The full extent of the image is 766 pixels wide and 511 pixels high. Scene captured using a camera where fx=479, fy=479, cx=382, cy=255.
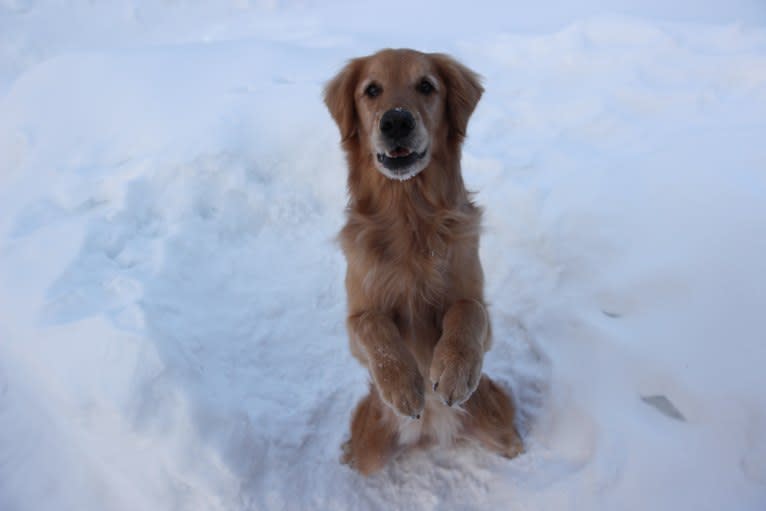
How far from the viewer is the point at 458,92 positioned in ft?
8.23

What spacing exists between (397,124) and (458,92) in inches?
24.5

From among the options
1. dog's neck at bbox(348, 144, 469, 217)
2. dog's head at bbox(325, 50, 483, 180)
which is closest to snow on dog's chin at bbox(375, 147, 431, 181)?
dog's head at bbox(325, 50, 483, 180)

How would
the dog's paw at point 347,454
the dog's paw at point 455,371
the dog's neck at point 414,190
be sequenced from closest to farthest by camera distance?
the dog's paw at point 455,371 < the dog's neck at point 414,190 < the dog's paw at point 347,454

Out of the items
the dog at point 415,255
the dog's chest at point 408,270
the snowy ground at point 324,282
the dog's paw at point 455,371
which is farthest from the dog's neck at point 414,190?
the snowy ground at point 324,282

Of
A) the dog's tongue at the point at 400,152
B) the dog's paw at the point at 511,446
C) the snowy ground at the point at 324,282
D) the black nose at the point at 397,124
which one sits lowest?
the dog's paw at the point at 511,446

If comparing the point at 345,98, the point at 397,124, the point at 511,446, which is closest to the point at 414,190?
the point at 397,124

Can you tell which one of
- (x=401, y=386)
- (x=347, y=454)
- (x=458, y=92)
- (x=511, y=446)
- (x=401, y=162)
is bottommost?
(x=347, y=454)

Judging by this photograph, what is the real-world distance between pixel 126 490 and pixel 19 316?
50.2 inches

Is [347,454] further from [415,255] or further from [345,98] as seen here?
[345,98]

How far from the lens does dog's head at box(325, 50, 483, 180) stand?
6.96ft

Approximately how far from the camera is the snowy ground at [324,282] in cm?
224

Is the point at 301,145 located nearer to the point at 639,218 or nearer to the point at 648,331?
the point at 639,218

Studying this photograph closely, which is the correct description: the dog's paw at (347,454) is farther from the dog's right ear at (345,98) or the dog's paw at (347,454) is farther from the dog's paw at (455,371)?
the dog's right ear at (345,98)

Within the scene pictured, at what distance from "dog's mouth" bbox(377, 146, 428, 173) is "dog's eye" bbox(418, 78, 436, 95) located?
42 cm
